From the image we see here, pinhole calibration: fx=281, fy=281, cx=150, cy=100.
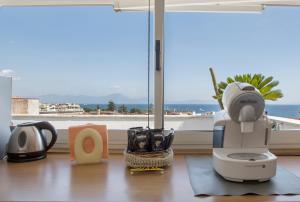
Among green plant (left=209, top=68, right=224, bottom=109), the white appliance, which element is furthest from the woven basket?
green plant (left=209, top=68, right=224, bottom=109)

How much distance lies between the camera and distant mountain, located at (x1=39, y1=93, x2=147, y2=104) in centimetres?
171

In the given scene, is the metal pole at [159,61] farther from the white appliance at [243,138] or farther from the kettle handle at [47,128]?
the kettle handle at [47,128]

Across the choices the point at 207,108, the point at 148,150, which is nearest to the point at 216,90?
the point at 207,108

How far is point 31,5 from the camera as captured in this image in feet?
5.51

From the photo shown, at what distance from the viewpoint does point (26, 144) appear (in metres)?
1.31

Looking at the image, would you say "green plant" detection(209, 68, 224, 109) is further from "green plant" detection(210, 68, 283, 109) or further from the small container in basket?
the small container in basket

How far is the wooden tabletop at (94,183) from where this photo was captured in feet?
2.99

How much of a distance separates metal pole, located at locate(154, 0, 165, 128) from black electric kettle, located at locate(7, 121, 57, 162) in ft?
2.03

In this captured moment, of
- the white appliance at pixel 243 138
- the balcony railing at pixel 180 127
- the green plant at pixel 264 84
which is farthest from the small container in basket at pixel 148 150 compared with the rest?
the green plant at pixel 264 84

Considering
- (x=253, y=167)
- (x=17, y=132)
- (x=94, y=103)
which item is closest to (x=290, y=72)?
(x=253, y=167)

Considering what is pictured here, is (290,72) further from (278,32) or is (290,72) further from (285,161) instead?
(285,161)

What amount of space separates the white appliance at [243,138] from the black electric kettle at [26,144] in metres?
0.82

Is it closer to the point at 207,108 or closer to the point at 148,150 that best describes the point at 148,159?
the point at 148,150

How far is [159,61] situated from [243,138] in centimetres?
63
